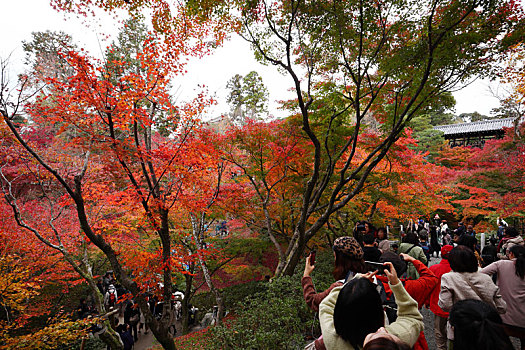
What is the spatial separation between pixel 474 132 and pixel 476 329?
26599 millimetres

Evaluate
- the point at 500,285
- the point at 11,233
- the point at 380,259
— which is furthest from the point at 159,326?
the point at 11,233

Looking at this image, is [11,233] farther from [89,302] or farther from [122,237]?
[89,302]

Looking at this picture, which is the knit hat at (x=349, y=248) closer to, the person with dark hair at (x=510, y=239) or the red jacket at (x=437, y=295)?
the red jacket at (x=437, y=295)

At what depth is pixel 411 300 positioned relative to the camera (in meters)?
1.64

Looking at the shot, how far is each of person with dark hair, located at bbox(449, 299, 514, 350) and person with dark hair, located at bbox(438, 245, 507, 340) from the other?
1.18 metres

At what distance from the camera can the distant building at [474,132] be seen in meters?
20.8

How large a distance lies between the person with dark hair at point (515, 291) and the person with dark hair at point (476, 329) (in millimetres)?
2042

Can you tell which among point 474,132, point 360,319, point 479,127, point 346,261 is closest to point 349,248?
point 346,261

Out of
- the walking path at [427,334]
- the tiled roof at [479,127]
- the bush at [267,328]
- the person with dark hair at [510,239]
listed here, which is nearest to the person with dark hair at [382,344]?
the bush at [267,328]

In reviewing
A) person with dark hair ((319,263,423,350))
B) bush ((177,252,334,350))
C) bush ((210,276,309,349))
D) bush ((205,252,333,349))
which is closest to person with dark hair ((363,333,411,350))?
person with dark hair ((319,263,423,350))

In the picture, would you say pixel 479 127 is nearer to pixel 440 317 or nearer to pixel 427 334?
pixel 427 334

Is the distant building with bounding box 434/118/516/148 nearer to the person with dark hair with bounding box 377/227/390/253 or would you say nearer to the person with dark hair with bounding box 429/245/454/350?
the person with dark hair with bounding box 377/227/390/253

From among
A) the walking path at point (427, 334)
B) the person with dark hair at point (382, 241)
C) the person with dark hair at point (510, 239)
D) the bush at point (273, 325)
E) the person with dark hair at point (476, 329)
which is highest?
the person with dark hair at point (476, 329)

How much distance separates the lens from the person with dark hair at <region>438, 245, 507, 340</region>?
2.53 metres
